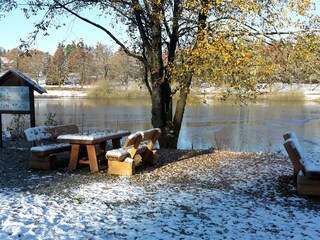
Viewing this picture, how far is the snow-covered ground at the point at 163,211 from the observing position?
3891 mm

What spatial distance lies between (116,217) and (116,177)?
6.94 ft

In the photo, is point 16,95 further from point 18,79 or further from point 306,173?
point 306,173

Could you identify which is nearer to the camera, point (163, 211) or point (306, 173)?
point (163, 211)

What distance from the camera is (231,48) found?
280 inches

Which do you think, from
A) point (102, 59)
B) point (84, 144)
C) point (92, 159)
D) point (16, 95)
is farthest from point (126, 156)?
point (102, 59)

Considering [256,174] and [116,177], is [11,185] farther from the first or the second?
[256,174]

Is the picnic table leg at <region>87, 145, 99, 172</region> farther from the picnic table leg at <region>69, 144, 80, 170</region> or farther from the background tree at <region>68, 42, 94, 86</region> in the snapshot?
the background tree at <region>68, 42, 94, 86</region>

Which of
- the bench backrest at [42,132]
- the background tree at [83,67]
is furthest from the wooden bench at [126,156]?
the background tree at [83,67]

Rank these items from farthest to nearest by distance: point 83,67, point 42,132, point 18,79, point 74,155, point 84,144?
point 83,67 → point 18,79 → point 42,132 → point 74,155 → point 84,144

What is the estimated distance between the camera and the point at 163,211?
4.61m

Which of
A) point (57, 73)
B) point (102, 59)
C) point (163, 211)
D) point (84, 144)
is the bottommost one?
point (163, 211)

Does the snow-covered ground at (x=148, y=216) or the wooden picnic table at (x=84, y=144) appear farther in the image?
the wooden picnic table at (x=84, y=144)

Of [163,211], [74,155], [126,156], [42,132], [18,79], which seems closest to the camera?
[163,211]

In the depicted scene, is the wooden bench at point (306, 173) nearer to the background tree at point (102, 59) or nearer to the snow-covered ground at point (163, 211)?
the snow-covered ground at point (163, 211)
